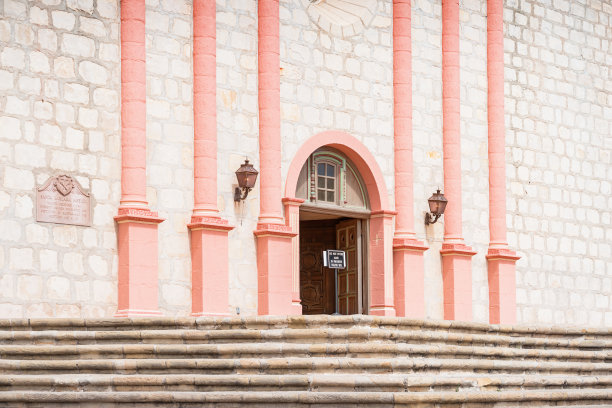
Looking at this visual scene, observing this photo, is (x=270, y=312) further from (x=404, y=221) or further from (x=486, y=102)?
(x=486, y=102)

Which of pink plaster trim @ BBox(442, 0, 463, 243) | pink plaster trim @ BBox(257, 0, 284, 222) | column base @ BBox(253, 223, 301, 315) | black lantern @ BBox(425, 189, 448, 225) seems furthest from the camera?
pink plaster trim @ BBox(442, 0, 463, 243)

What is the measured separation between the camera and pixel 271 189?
1614cm

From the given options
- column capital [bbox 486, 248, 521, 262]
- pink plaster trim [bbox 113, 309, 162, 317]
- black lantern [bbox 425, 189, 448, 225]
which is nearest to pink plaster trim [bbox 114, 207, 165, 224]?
pink plaster trim [bbox 113, 309, 162, 317]

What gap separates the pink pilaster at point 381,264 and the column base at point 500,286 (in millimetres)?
2066

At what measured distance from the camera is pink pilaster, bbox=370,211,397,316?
17.3 meters

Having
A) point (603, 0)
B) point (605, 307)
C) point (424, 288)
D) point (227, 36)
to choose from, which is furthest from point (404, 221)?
point (603, 0)

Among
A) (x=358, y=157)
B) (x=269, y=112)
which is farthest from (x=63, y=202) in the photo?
(x=358, y=157)

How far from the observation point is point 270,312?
15820 millimetres

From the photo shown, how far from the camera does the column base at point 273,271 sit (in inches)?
624

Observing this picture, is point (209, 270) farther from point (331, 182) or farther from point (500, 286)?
point (500, 286)

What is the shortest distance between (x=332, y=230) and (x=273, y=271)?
2.53 metres

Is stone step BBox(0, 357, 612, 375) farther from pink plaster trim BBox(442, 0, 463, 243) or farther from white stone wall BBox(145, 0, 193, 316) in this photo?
pink plaster trim BBox(442, 0, 463, 243)

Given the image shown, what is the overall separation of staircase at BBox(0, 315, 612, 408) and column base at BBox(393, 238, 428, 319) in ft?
11.3

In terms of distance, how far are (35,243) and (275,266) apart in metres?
3.42
